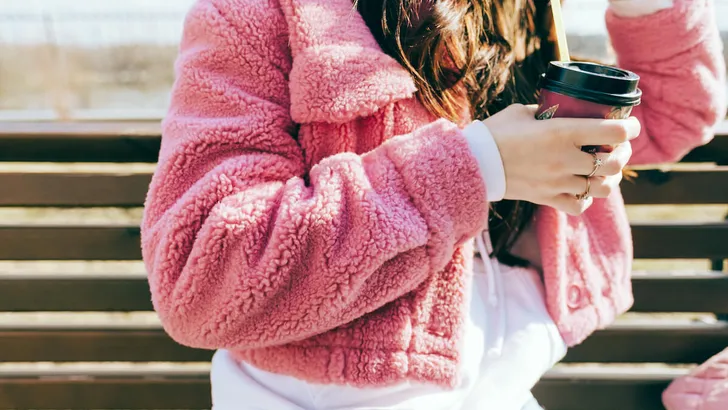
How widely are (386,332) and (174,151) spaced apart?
1.35 feet

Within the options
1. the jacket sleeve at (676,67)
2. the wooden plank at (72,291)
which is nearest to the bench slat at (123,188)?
the wooden plank at (72,291)

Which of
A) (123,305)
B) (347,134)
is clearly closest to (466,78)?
(347,134)

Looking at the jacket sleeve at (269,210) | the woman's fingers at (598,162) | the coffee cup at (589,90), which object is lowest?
the jacket sleeve at (269,210)

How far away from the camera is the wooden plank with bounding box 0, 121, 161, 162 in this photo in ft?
4.87

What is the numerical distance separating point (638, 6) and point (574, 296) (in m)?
0.58

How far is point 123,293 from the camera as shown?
1606 millimetres

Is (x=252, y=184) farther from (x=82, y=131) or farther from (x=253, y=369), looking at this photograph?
(x=82, y=131)

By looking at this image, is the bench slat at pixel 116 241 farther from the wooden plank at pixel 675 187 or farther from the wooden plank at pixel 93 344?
the wooden plank at pixel 93 344

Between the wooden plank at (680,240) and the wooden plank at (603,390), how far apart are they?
0.37m

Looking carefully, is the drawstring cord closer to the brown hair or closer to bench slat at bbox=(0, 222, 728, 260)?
the brown hair

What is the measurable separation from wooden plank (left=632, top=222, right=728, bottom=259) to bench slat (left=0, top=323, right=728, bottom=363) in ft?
0.71

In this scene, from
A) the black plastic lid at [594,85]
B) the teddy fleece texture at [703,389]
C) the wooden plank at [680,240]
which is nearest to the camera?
the black plastic lid at [594,85]

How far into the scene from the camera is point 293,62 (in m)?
0.86

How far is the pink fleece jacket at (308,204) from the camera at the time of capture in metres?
0.78
